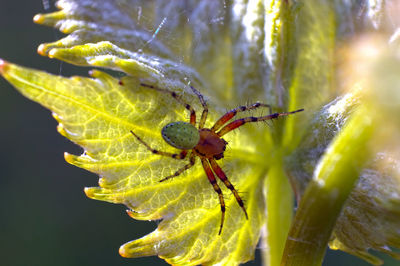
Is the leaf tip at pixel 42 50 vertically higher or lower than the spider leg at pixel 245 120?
higher

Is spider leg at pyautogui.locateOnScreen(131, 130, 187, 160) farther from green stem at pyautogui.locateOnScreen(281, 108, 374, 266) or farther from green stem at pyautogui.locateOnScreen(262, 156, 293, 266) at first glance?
green stem at pyautogui.locateOnScreen(281, 108, 374, 266)

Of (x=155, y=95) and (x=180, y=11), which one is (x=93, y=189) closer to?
(x=155, y=95)

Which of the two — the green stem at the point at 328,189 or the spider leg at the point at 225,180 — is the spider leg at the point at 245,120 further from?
the green stem at the point at 328,189

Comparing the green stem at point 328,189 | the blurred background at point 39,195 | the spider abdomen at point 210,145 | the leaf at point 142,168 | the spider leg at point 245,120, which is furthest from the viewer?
the blurred background at point 39,195

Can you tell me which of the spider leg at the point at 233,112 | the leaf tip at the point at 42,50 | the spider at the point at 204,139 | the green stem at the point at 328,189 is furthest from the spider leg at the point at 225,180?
the leaf tip at the point at 42,50

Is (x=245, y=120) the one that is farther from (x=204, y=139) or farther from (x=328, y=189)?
(x=328, y=189)

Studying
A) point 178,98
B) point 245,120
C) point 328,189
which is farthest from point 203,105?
point 328,189
